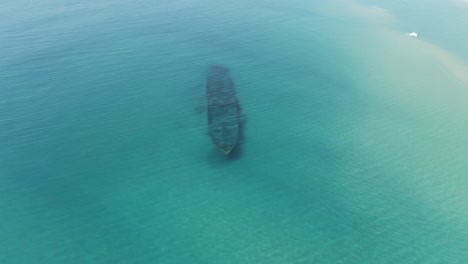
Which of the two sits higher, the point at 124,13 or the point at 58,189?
the point at 124,13

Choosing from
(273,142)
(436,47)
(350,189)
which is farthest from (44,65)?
(436,47)

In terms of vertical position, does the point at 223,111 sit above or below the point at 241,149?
above

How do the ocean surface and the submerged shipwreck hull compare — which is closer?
the ocean surface

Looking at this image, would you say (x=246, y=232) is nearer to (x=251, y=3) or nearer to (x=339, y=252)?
(x=339, y=252)

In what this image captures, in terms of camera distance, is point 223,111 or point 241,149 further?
point 223,111
